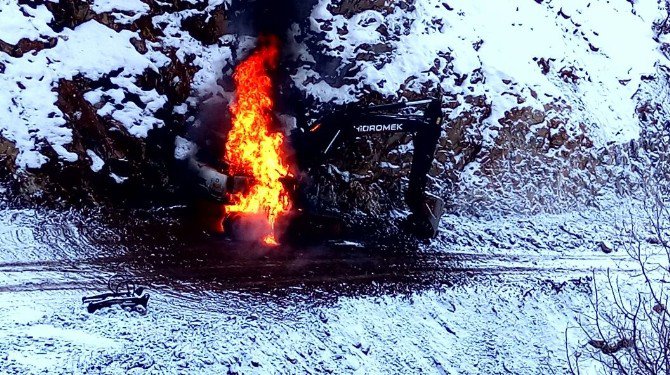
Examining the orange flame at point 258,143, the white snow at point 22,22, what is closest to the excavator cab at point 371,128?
the orange flame at point 258,143

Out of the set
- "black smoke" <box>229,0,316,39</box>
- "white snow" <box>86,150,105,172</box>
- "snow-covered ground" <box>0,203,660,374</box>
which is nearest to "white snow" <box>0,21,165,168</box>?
"white snow" <box>86,150,105,172</box>

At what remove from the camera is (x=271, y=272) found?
1341cm

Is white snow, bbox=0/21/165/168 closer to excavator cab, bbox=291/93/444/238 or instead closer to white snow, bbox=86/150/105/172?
white snow, bbox=86/150/105/172

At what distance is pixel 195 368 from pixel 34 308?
10.3ft

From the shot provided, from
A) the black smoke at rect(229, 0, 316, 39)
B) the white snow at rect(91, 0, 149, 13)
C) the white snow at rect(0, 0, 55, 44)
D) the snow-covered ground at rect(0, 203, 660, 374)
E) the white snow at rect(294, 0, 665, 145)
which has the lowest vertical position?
the snow-covered ground at rect(0, 203, 660, 374)

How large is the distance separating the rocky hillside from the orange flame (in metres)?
0.50

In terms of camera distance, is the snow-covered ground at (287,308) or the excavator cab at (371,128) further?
the excavator cab at (371,128)

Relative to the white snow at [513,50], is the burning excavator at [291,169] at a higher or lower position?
lower

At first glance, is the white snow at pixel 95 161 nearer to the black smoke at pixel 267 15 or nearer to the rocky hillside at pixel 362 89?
the rocky hillside at pixel 362 89

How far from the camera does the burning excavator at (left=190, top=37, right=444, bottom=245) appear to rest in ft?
49.2

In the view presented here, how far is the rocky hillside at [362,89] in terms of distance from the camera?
16219 millimetres

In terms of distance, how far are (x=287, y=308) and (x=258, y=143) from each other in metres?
5.67

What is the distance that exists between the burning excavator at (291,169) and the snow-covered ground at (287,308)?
86cm

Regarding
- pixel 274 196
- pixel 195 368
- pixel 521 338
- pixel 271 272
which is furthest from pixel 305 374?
pixel 274 196
